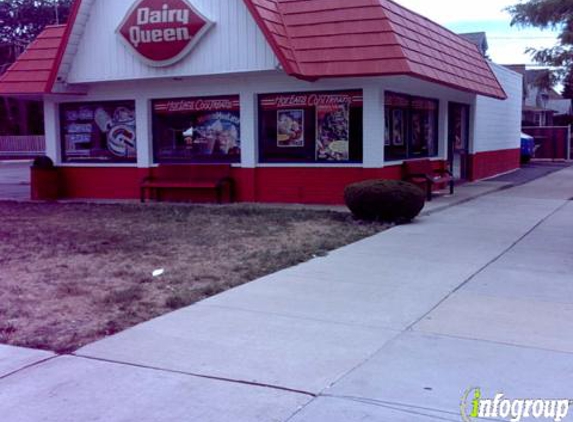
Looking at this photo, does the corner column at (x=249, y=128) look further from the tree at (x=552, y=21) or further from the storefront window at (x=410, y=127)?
the tree at (x=552, y=21)

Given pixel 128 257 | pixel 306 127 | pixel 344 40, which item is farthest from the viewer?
pixel 306 127

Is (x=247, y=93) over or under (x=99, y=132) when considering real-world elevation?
over

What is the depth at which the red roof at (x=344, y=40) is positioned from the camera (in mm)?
14812

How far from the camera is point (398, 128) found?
17797 millimetres

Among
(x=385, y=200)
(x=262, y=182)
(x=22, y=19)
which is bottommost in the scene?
(x=385, y=200)

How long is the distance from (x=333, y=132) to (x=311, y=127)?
0.59m

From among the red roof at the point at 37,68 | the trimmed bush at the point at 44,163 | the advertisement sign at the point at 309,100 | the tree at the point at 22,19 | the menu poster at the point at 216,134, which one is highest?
the tree at the point at 22,19

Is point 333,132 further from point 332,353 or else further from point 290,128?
point 332,353

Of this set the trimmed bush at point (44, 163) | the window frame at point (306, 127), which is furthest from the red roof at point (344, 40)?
the trimmed bush at point (44, 163)

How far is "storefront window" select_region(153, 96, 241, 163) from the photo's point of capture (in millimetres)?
17500

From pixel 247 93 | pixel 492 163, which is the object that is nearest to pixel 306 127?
pixel 247 93

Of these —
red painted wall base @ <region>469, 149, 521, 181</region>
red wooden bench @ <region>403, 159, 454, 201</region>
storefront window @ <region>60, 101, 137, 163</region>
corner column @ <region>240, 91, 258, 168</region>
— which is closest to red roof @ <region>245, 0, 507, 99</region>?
corner column @ <region>240, 91, 258, 168</region>

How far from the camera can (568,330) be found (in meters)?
6.42

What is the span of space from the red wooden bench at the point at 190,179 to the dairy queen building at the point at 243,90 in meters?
0.08
